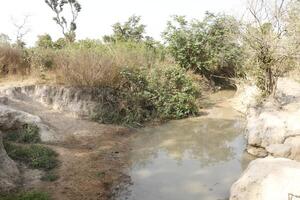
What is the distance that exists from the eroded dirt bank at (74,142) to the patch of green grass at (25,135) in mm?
199

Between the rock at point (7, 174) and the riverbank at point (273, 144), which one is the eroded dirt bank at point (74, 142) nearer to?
the rock at point (7, 174)

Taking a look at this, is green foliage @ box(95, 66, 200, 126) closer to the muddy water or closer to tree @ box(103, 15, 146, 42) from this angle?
the muddy water

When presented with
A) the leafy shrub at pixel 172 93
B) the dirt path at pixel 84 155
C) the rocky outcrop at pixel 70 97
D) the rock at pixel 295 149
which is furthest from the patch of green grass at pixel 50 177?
the leafy shrub at pixel 172 93

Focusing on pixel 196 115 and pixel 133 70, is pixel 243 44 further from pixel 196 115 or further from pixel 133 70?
pixel 133 70

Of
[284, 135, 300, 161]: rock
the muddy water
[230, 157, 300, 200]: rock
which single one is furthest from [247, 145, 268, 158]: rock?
[230, 157, 300, 200]: rock

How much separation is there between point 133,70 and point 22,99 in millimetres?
3646

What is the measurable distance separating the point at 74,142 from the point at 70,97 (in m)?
2.47

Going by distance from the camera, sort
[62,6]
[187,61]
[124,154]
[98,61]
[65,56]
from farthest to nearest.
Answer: [62,6], [187,61], [65,56], [98,61], [124,154]

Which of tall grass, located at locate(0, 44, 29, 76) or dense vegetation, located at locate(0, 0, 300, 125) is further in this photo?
tall grass, located at locate(0, 44, 29, 76)

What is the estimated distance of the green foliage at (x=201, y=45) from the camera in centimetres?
1694

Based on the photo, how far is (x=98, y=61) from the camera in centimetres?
1118

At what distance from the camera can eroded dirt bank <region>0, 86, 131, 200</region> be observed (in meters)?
6.23

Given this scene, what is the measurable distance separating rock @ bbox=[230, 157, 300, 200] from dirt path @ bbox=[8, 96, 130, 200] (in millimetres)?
2285

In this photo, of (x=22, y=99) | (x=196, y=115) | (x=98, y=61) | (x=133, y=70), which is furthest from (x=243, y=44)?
(x=22, y=99)
